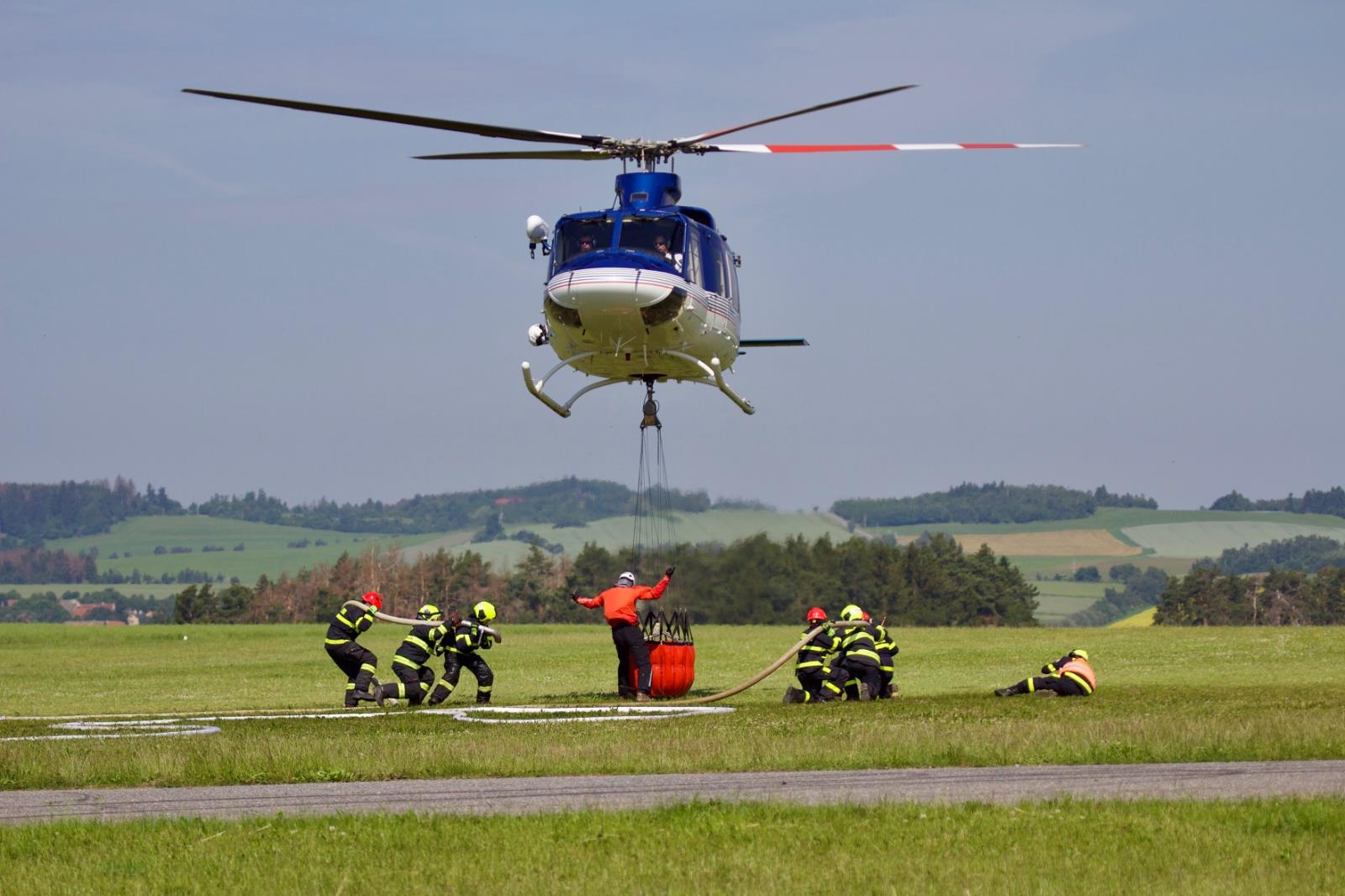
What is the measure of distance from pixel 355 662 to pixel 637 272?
7456 mm

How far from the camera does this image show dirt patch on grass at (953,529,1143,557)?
158 metres

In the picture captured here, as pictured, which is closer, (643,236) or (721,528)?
(643,236)

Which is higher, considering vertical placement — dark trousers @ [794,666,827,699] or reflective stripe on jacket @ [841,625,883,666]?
reflective stripe on jacket @ [841,625,883,666]

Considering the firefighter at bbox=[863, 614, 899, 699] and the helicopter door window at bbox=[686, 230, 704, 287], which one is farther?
the helicopter door window at bbox=[686, 230, 704, 287]

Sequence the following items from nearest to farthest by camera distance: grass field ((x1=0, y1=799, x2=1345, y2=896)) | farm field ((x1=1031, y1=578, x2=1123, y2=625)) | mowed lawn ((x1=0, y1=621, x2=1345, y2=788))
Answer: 1. grass field ((x1=0, y1=799, x2=1345, y2=896))
2. mowed lawn ((x1=0, y1=621, x2=1345, y2=788))
3. farm field ((x1=1031, y1=578, x2=1123, y2=625))

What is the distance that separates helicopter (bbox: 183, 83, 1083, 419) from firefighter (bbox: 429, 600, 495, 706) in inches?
149

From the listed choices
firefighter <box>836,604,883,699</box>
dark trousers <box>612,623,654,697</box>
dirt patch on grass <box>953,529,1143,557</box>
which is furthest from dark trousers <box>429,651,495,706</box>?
dirt patch on grass <box>953,529,1143,557</box>

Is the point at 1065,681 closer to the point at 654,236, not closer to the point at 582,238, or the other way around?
the point at 654,236

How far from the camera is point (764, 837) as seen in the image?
12.1 metres

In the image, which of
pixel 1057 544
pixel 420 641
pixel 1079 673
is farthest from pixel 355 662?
pixel 1057 544

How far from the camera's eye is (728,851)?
38.4 feet

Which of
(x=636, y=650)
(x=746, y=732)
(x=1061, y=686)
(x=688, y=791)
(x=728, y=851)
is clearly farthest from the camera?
(x=636, y=650)

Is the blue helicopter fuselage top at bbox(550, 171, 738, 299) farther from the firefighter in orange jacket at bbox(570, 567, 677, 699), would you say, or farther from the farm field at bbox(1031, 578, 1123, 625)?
the farm field at bbox(1031, 578, 1123, 625)

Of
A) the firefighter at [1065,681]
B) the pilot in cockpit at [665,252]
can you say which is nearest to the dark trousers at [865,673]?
the firefighter at [1065,681]
